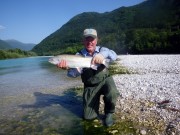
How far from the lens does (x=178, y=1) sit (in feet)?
304

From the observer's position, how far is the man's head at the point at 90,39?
22.9 feet

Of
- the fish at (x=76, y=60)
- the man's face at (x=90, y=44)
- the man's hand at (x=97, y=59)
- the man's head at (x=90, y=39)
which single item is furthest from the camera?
the man's face at (x=90, y=44)

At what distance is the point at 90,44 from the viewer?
7.12 meters

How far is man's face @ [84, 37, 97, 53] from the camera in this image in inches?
279

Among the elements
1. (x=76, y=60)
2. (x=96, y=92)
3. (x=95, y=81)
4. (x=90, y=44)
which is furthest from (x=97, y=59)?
(x=96, y=92)

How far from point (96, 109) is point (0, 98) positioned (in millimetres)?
7727

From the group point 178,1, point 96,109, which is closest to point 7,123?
point 96,109

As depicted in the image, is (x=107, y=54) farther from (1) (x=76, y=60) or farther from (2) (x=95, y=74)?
(1) (x=76, y=60)

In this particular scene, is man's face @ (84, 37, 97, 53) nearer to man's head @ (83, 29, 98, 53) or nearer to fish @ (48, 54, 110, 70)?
man's head @ (83, 29, 98, 53)

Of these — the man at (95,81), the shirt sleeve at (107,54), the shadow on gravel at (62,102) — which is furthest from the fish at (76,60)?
the shadow on gravel at (62,102)

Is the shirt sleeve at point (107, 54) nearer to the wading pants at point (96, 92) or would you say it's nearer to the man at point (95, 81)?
the man at point (95, 81)

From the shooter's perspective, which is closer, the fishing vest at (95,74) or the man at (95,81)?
the man at (95,81)

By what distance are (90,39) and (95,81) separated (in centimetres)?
123

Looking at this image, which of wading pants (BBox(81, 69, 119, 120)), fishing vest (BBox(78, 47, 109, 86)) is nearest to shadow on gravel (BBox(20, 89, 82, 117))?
wading pants (BBox(81, 69, 119, 120))
